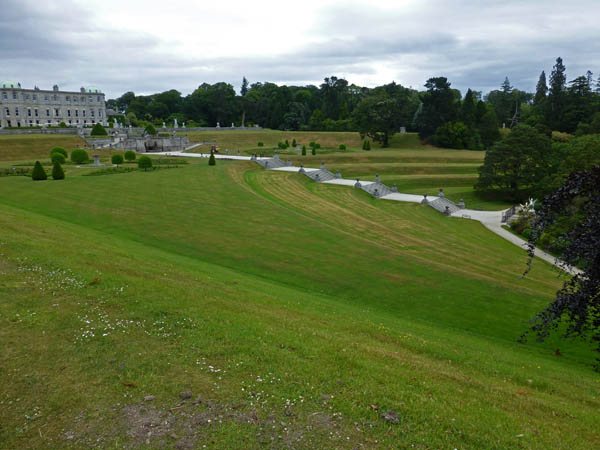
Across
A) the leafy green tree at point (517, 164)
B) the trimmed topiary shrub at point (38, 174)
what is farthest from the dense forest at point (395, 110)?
the trimmed topiary shrub at point (38, 174)

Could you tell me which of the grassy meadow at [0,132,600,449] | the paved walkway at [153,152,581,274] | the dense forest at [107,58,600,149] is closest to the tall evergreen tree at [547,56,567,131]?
the dense forest at [107,58,600,149]

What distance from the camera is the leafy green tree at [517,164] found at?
44.1 m

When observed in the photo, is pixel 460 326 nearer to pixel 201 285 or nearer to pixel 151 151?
pixel 201 285

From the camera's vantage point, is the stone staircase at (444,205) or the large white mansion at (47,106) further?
the large white mansion at (47,106)

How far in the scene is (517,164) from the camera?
44.5 m

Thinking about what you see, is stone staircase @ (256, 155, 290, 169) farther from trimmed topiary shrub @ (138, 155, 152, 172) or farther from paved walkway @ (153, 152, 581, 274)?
trimmed topiary shrub @ (138, 155, 152, 172)

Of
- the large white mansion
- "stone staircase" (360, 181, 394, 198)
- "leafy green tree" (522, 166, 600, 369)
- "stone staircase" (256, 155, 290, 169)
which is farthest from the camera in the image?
the large white mansion

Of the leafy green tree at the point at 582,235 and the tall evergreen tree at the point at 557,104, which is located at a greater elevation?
the tall evergreen tree at the point at 557,104

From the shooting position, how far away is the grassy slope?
6254 millimetres

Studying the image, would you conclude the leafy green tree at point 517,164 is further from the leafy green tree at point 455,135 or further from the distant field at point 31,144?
the distant field at point 31,144

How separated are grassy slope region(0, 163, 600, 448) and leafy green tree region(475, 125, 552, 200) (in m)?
24.0

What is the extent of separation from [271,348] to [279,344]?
13.3 inches

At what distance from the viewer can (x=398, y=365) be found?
8539 millimetres

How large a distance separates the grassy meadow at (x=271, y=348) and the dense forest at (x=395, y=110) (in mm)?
66069
